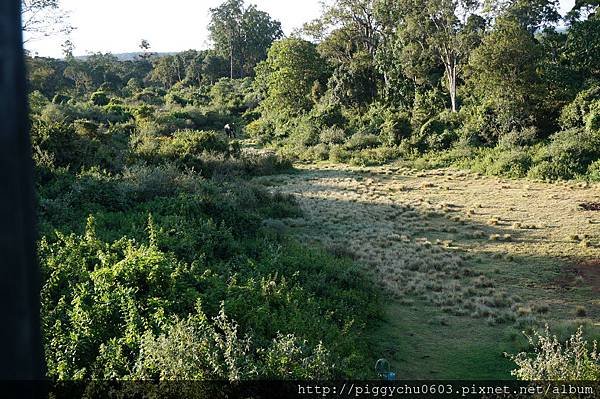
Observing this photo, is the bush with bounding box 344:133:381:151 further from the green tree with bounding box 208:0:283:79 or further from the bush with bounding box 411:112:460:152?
the green tree with bounding box 208:0:283:79

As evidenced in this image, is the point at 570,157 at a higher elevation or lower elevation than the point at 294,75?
lower

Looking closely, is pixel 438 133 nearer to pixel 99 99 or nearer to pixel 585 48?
pixel 585 48

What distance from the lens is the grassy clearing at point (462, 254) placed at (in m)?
10.1

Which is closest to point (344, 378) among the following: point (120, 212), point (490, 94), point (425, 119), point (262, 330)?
point (262, 330)

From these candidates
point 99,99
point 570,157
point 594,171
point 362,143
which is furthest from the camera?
point 99,99

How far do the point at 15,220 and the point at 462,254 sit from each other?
16290 millimetres

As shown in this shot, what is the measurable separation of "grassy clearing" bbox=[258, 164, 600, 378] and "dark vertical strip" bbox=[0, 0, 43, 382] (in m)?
8.45

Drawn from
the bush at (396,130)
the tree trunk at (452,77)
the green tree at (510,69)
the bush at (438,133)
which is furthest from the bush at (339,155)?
the green tree at (510,69)

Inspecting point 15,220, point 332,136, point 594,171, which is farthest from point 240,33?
point 15,220

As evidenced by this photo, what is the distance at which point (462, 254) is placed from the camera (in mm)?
16125

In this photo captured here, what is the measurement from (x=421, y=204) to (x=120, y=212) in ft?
47.9

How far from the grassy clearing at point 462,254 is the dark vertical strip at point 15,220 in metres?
8.45

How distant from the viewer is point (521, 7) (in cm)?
3167

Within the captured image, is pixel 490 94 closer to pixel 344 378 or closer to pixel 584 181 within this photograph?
pixel 584 181
